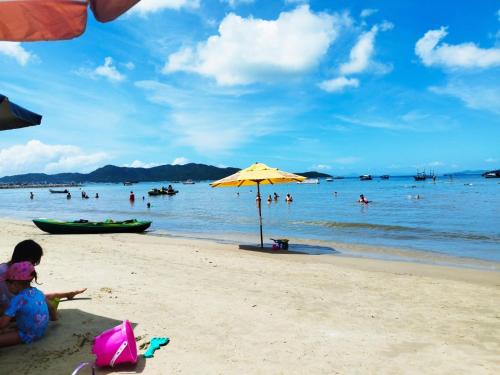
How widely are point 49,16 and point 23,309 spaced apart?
3.01 m

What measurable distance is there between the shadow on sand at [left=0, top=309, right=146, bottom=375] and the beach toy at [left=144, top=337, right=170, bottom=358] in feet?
0.29

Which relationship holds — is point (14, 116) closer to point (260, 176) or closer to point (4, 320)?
point (4, 320)

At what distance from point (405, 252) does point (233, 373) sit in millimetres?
11158

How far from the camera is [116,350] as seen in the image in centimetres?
368

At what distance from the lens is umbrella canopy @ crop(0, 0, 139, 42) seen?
110 inches

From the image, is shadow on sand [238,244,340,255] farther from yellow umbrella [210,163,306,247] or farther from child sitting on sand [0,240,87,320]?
child sitting on sand [0,240,87,320]

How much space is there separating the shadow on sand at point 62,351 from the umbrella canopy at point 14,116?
2.49m

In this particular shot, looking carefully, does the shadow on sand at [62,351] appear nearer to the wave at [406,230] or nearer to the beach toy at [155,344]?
the beach toy at [155,344]

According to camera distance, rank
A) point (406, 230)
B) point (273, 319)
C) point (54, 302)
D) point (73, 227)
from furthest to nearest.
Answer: point (406, 230)
point (73, 227)
point (273, 319)
point (54, 302)

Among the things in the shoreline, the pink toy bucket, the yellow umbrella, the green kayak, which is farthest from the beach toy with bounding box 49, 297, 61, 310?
the green kayak

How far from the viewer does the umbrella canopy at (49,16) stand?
279cm

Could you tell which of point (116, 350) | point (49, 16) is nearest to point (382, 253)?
point (116, 350)

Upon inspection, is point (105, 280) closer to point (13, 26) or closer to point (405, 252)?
point (13, 26)

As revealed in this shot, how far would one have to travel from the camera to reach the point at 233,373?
3.63m
